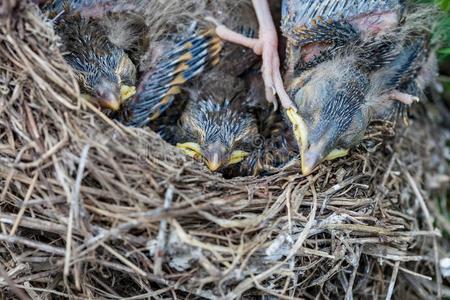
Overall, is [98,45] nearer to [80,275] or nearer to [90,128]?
[90,128]

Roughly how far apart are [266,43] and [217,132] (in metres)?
0.35

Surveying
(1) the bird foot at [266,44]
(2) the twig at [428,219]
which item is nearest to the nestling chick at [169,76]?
(1) the bird foot at [266,44]

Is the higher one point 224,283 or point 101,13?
point 101,13

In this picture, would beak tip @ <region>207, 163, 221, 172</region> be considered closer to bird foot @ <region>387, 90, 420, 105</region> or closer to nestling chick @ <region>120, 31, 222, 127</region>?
nestling chick @ <region>120, 31, 222, 127</region>

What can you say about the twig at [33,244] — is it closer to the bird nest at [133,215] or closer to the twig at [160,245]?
the bird nest at [133,215]

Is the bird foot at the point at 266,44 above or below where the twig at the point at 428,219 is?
above

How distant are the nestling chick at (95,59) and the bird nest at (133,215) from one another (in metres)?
0.13

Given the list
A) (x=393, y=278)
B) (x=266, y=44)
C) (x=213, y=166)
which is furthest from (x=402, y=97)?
(x=213, y=166)

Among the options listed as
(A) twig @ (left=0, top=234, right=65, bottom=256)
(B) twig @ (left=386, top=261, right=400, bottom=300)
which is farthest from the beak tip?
(B) twig @ (left=386, top=261, right=400, bottom=300)

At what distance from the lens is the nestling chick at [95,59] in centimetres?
189

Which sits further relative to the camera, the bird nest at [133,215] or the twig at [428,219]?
the twig at [428,219]

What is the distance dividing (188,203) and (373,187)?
720 millimetres

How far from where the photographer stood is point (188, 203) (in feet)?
5.45

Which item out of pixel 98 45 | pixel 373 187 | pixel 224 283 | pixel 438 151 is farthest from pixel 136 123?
pixel 438 151
